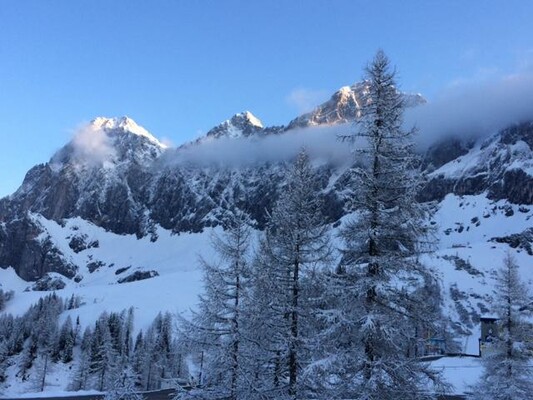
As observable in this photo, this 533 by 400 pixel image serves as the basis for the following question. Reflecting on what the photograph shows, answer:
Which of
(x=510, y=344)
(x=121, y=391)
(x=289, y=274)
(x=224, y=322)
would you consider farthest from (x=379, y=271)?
(x=121, y=391)

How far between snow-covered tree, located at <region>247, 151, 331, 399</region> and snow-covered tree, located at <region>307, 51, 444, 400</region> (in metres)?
2.38

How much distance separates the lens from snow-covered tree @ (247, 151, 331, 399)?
18.4 m

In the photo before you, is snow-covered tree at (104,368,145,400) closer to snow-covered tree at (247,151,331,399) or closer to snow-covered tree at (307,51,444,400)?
snow-covered tree at (247,151,331,399)

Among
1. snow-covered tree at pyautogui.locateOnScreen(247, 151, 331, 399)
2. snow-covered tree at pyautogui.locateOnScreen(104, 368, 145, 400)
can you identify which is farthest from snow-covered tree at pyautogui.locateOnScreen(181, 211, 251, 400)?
snow-covered tree at pyautogui.locateOnScreen(104, 368, 145, 400)

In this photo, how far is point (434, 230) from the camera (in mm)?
15031

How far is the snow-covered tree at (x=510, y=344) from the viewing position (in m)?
28.6

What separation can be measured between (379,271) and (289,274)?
13.6ft

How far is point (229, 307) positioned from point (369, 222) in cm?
716

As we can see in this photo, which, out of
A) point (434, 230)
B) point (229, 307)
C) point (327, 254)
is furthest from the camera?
point (229, 307)

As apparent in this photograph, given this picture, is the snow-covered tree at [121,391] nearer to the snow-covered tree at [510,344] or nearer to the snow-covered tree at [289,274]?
the snow-covered tree at [289,274]

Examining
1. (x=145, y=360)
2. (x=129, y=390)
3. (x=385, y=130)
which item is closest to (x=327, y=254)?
(x=385, y=130)

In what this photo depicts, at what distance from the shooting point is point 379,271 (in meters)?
15.6

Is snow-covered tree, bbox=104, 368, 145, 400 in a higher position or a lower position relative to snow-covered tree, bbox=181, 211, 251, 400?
lower

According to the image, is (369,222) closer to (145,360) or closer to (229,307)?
(229,307)
